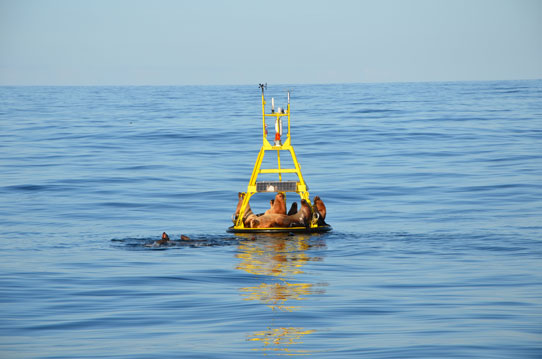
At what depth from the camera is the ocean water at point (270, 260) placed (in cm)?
1397

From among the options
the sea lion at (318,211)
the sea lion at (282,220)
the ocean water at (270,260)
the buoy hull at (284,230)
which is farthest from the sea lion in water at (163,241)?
the sea lion at (318,211)

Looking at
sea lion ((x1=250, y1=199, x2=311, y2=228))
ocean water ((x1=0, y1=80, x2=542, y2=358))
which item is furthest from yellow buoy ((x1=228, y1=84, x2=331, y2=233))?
ocean water ((x1=0, y1=80, x2=542, y2=358))

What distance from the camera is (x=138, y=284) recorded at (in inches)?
727

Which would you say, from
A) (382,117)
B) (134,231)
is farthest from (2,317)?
(382,117)

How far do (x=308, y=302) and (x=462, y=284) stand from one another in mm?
3583

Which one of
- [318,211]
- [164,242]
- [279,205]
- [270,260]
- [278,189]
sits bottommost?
[270,260]

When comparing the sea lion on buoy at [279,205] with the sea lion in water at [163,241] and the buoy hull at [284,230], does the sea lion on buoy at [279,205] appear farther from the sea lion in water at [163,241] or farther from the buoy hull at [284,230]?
the sea lion in water at [163,241]

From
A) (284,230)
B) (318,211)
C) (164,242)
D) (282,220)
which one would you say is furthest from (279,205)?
(164,242)

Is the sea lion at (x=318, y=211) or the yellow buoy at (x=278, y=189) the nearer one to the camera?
the yellow buoy at (x=278, y=189)

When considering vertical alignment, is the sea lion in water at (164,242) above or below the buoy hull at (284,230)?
below

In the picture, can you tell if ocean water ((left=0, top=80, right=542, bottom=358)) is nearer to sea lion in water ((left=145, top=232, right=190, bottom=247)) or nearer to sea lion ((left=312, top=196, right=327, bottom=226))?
sea lion in water ((left=145, top=232, right=190, bottom=247))

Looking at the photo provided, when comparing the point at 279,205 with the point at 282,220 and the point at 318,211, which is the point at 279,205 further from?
the point at 318,211

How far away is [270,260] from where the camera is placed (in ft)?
69.1

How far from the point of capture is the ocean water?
1397cm
